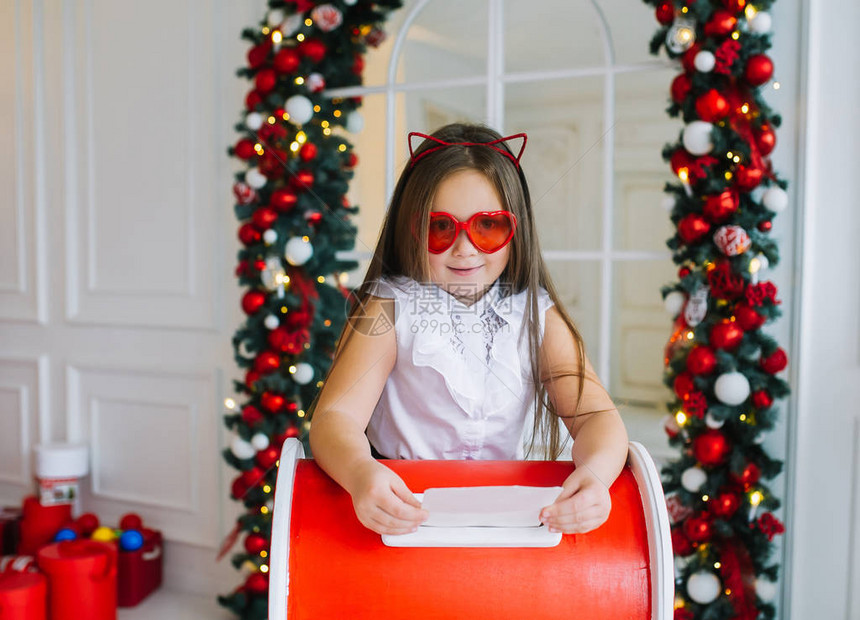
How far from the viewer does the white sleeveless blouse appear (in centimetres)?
125

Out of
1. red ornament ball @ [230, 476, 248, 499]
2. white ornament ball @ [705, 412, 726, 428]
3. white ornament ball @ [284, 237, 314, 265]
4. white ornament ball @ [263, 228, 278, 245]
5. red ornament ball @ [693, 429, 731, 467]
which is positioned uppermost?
white ornament ball @ [263, 228, 278, 245]

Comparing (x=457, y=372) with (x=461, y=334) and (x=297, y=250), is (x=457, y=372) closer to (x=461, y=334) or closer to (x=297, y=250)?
(x=461, y=334)

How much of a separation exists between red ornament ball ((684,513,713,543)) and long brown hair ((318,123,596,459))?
27.3 inches

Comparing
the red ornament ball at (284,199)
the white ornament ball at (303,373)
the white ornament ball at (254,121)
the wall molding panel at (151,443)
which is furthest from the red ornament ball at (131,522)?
the white ornament ball at (254,121)

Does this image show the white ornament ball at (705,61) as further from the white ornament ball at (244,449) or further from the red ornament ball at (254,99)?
the white ornament ball at (244,449)

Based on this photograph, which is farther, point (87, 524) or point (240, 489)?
point (87, 524)

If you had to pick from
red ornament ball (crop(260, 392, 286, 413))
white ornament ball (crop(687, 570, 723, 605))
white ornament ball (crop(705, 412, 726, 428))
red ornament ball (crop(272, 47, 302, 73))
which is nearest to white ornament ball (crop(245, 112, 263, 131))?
red ornament ball (crop(272, 47, 302, 73))

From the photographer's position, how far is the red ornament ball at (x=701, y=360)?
1.77 m

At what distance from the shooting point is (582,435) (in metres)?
1.11

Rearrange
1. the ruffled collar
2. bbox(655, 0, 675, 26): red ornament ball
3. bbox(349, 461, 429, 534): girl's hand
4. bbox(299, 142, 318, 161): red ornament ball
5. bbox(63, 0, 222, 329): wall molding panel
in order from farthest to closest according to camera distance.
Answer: bbox(63, 0, 222, 329): wall molding panel, bbox(299, 142, 318, 161): red ornament ball, bbox(655, 0, 675, 26): red ornament ball, the ruffled collar, bbox(349, 461, 429, 534): girl's hand

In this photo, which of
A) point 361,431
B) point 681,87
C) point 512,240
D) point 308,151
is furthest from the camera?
point 308,151

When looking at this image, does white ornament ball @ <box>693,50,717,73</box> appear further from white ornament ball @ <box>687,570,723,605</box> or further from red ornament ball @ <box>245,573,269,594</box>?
red ornament ball @ <box>245,573,269,594</box>

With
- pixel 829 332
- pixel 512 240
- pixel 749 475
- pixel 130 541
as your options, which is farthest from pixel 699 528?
pixel 130 541

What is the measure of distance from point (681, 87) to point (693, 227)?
37 cm
